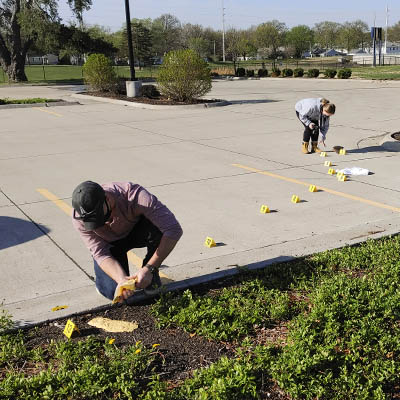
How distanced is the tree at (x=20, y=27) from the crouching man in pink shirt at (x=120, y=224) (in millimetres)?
32625

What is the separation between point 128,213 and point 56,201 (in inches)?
145

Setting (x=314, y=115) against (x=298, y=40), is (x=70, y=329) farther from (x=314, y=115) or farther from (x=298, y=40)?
(x=298, y=40)

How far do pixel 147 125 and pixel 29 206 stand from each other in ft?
25.9

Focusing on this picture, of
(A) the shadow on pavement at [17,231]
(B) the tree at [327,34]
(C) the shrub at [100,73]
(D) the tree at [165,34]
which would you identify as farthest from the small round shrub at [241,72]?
(B) the tree at [327,34]

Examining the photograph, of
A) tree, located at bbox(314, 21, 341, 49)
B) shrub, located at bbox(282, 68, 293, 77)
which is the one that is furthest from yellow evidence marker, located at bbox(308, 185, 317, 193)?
tree, located at bbox(314, 21, 341, 49)

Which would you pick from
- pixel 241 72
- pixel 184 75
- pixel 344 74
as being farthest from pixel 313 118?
pixel 241 72

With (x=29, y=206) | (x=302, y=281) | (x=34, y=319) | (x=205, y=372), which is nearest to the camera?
(x=205, y=372)

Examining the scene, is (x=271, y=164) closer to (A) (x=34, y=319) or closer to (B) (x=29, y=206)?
(B) (x=29, y=206)

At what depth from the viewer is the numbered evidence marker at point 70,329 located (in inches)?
137

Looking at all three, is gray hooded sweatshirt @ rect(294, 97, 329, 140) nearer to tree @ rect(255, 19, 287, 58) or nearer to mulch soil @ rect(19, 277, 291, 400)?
mulch soil @ rect(19, 277, 291, 400)

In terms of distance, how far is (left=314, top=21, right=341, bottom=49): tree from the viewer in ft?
363

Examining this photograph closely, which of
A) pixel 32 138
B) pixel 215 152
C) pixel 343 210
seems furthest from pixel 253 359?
pixel 32 138

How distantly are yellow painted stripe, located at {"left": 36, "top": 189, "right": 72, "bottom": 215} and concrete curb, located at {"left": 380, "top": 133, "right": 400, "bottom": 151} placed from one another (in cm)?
663

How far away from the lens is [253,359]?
317cm
